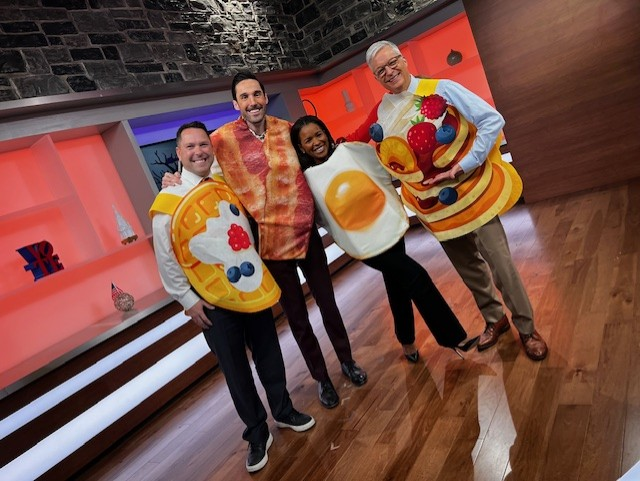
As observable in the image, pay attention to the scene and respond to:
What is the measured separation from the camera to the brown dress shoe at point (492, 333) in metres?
2.08

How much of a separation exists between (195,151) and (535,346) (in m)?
1.56

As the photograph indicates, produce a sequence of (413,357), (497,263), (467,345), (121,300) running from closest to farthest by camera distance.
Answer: (497,263)
(467,345)
(413,357)
(121,300)

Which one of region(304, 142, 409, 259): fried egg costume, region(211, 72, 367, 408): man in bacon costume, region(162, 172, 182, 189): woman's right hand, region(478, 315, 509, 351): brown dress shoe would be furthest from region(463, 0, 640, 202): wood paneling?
region(162, 172, 182, 189): woman's right hand

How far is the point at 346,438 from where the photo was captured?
1839 mm

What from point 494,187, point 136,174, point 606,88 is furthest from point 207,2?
point 494,187

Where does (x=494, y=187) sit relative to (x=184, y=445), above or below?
above

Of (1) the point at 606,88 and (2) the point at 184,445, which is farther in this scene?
(1) the point at 606,88

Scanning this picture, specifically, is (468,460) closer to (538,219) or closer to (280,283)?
(280,283)

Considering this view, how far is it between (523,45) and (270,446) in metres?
3.48

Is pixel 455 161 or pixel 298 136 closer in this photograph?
pixel 455 161

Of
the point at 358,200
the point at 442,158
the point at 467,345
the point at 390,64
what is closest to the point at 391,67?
the point at 390,64

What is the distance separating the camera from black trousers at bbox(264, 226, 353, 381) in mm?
2049

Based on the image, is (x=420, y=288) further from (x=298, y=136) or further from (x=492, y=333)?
(x=298, y=136)

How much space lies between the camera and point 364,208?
1881 mm
